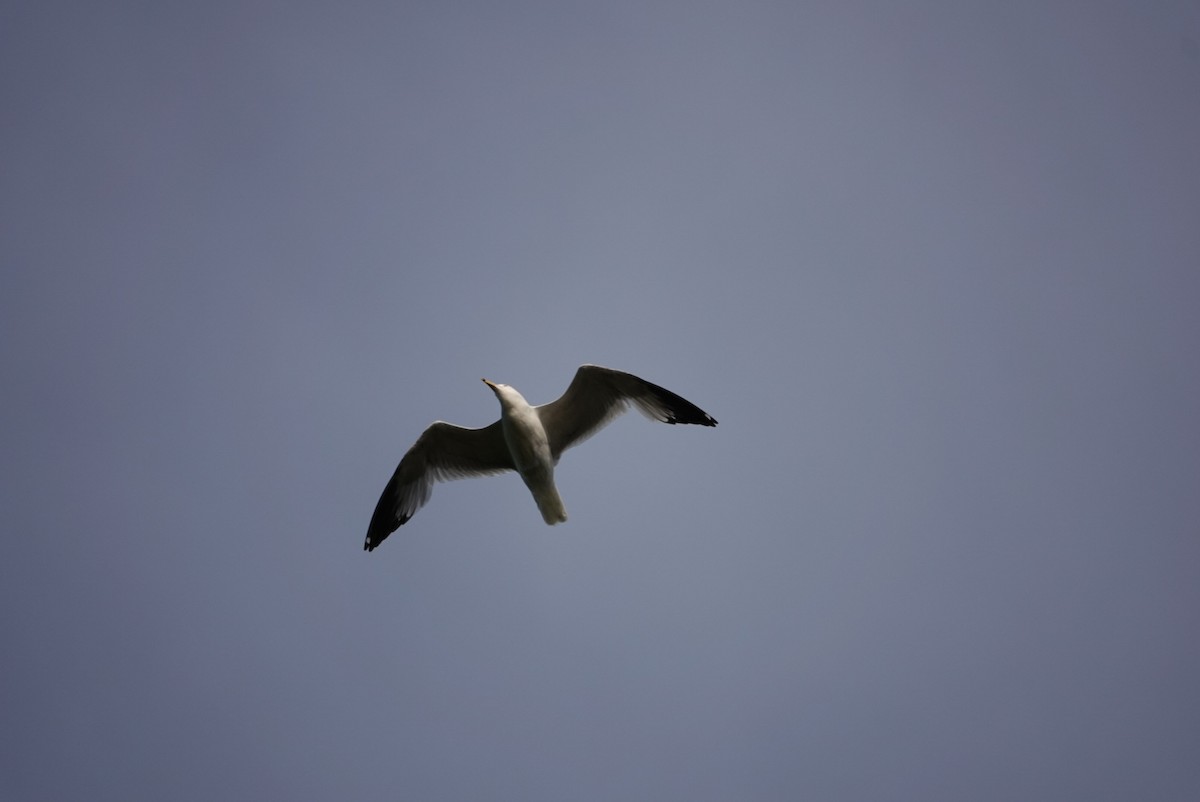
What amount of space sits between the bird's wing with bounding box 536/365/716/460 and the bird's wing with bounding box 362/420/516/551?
2.26ft

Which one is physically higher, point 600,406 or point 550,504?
point 600,406

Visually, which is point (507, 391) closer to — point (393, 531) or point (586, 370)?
point (586, 370)

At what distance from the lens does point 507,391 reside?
830cm

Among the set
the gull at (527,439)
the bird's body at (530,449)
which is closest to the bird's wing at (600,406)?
the gull at (527,439)

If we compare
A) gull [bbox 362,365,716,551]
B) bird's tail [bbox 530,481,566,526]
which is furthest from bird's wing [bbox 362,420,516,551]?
bird's tail [bbox 530,481,566,526]

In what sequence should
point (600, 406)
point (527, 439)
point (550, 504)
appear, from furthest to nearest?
point (600, 406) < point (550, 504) < point (527, 439)

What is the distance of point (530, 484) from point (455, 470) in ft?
3.95

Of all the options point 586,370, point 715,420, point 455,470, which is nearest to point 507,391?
point 586,370

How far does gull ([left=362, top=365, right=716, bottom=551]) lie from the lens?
27.0 feet

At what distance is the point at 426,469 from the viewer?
9.27 meters

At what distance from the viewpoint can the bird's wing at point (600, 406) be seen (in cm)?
848

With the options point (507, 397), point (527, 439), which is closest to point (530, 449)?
point (527, 439)

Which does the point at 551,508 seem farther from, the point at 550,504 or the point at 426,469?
the point at 426,469

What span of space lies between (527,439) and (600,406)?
3.06ft
